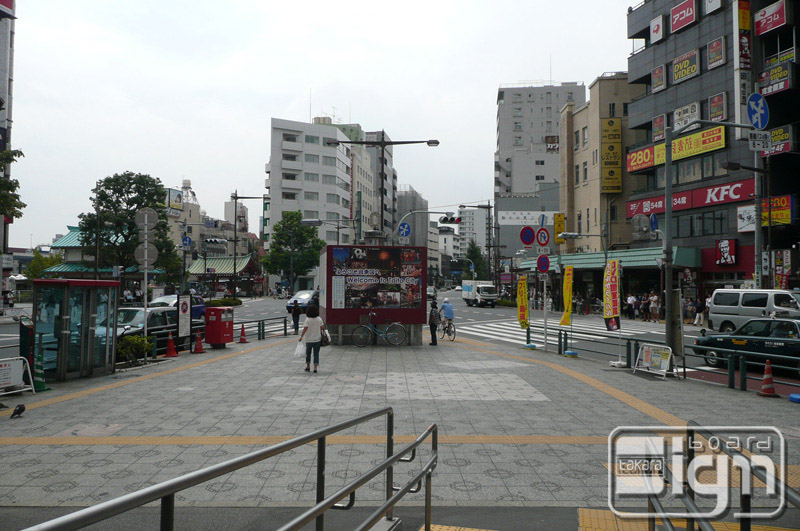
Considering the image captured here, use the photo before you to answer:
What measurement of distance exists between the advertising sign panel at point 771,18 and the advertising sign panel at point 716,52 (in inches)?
143

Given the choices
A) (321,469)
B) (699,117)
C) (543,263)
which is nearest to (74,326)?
(321,469)

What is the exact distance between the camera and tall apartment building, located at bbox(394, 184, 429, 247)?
111m

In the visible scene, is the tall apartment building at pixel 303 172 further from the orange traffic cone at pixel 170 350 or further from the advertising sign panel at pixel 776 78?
the orange traffic cone at pixel 170 350

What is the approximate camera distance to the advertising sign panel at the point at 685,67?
35.2 metres

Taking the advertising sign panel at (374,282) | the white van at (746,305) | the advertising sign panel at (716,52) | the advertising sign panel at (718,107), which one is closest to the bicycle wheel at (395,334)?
the advertising sign panel at (374,282)

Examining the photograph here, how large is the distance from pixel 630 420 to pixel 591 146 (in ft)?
138

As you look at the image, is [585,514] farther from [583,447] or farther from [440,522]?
[583,447]

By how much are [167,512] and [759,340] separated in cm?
1518

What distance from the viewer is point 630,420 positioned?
332 inches

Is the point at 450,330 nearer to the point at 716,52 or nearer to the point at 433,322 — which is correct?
the point at 433,322

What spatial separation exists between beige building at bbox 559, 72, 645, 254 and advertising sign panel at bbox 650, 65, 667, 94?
536 centimetres

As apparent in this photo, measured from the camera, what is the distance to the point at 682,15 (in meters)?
36.2

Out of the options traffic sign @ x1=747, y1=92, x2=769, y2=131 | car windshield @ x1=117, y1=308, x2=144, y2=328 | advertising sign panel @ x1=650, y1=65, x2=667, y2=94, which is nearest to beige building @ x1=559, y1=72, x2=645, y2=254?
advertising sign panel @ x1=650, y1=65, x2=667, y2=94

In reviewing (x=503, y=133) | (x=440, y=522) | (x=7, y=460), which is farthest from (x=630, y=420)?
(x=503, y=133)
